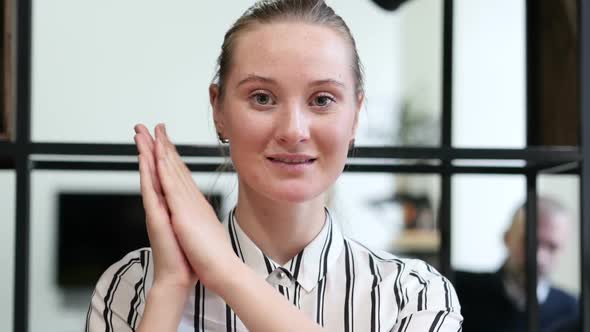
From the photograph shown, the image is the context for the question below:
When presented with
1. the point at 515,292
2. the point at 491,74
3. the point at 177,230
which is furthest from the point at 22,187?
the point at 491,74

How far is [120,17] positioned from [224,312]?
95 centimetres

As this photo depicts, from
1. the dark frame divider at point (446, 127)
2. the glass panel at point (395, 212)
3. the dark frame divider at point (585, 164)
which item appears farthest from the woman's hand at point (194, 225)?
the glass panel at point (395, 212)

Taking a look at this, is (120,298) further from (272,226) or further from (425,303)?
(425,303)

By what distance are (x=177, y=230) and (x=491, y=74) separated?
3.26 meters

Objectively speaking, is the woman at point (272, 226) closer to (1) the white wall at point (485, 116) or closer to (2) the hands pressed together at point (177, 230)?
(2) the hands pressed together at point (177, 230)

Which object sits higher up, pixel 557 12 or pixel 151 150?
pixel 557 12

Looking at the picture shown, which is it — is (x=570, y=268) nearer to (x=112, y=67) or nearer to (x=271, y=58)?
(x=112, y=67)

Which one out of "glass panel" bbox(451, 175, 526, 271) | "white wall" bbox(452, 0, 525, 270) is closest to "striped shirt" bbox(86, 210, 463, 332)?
"white wall" bbox(452, 0, 525, 270)

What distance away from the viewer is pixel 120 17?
165cm

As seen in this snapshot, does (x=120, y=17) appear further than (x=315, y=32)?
Yes

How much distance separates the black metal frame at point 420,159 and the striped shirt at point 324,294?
0.61 feet

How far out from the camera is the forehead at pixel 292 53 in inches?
31.9

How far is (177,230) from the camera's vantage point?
815 millimetres

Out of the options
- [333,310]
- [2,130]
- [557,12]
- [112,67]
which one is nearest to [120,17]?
[112,67]
